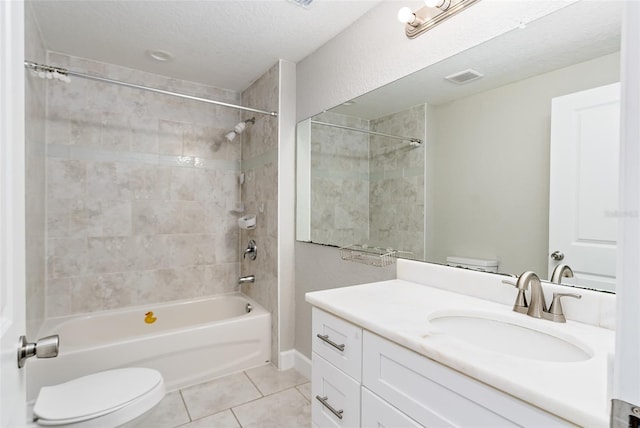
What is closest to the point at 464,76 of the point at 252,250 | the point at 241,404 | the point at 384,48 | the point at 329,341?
the point at 384,48

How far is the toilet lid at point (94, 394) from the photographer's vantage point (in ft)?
4.34

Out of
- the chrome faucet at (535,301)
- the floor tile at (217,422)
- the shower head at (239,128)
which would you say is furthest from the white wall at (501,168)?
the shower head at (239,128)

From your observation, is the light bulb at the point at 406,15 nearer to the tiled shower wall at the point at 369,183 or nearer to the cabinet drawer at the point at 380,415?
the tiled shower wall at the point at 369,183

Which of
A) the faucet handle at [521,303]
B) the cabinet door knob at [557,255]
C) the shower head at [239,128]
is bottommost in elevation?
the faucet handle at [521,303]

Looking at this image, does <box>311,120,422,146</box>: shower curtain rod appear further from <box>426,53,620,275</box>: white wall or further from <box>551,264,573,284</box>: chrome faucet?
<box>551,264,573,284</box>: chrome faucet

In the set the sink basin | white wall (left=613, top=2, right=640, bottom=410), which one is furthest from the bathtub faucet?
white wall (left=613, top=2, right=640, bottom=410)

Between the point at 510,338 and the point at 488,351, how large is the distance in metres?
0.35

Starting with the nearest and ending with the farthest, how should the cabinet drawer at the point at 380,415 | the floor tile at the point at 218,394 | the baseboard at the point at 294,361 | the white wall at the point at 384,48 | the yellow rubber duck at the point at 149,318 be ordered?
1. the cabinet drawer at the point at 380,415
2. the white wall at the point at 384,48
3. the floor tile at the point at 218,394
4. the baseboard at the point at 294,361
5. the yellow rubber duck at the point at 149,318

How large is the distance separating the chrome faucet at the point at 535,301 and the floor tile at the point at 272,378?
1.72 metres

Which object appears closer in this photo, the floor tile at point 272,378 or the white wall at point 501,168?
the white wall at point 501,168

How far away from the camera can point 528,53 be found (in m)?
1.19

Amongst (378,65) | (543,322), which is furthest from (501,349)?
(378,65)

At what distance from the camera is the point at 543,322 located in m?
1.00

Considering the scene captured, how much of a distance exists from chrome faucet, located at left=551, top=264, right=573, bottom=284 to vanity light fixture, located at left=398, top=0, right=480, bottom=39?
109cm
